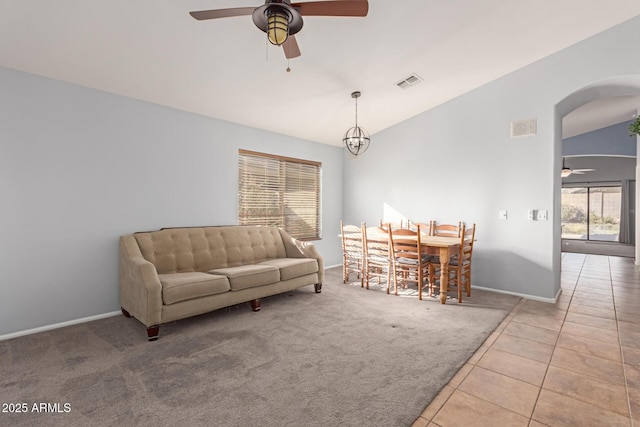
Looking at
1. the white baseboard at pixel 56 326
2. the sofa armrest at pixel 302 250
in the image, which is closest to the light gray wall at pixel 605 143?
the sofa armrest at pixel 302 250

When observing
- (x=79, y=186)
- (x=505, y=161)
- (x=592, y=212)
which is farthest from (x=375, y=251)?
(x=592, y=212)

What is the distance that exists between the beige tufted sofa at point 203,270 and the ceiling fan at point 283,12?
234 centimetres

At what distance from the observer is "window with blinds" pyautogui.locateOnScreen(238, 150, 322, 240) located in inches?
191

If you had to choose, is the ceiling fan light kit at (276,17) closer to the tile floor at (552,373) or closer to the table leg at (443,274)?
the tile floor at (552,373)

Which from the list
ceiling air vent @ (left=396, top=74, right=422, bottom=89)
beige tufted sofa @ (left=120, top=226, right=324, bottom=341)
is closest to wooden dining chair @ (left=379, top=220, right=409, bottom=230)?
beige tufted sofa @ (left=120, top=226, right=324, bottom=341)

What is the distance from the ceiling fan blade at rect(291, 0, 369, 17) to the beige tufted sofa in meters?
2.60

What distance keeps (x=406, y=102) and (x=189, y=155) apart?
3312 mm

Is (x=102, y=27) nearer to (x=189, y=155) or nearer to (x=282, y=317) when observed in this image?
(x=189, y=155)

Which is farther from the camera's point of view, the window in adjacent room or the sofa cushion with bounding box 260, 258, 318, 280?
the window in adjacent room

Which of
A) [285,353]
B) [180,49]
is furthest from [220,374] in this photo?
[180,49]

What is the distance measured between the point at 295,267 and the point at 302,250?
0.53m

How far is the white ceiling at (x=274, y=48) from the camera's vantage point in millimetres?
2441

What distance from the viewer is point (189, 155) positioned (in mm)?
4125

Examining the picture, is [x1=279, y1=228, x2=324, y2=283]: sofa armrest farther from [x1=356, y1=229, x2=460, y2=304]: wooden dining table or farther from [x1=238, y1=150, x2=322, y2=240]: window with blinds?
[x1=356, y1=229, x2=460, y2=304]: wooden dining table
